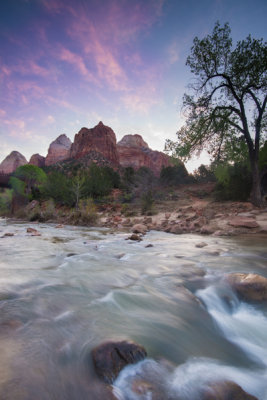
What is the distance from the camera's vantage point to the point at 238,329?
62.8 inches

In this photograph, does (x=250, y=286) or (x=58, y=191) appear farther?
(x=58, y=191)

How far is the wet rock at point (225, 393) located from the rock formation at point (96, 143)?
8374 centimetres

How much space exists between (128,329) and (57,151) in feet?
402

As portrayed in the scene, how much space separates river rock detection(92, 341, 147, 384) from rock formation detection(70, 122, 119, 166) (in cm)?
8355

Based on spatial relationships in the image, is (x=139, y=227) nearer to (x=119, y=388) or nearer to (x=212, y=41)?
(x=119, y=388)

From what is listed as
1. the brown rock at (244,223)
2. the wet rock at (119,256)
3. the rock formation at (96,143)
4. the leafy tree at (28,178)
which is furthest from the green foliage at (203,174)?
the rock formation at (96,143)

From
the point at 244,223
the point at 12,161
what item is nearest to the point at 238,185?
the point at 244,223

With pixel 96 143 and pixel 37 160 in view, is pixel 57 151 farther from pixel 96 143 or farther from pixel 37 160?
pixel 96 143

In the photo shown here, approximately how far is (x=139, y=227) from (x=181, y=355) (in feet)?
22.1

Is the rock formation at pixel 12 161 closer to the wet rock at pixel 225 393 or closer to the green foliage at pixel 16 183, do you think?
the green foliage at pixel 16 183

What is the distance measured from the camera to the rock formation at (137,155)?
9919 centimetres

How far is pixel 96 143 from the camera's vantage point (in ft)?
283

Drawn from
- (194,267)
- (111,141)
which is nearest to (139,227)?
(194,267)

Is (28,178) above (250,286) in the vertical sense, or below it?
above
